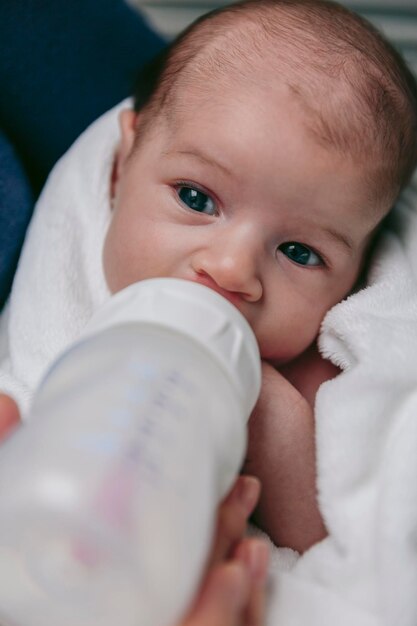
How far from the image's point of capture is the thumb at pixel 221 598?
525 mm

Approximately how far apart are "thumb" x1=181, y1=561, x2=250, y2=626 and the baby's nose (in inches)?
12.5

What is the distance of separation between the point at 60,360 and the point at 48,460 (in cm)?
13

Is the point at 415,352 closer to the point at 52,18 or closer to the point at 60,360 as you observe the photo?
the point at 60,360

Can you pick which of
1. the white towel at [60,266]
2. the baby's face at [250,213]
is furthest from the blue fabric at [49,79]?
the baby's face at [250,213]

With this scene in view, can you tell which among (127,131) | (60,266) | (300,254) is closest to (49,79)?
(127,131)

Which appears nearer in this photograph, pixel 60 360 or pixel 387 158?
pixel 60 360

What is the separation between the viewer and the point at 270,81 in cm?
85

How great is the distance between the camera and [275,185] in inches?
32.4

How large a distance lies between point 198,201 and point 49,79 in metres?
0.49

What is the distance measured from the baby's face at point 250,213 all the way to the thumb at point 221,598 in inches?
12.8

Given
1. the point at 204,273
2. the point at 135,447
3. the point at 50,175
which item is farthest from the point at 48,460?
the point at 50,175

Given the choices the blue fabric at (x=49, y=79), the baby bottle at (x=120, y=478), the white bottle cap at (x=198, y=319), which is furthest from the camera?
the blue fabric at (x=49, y=79)

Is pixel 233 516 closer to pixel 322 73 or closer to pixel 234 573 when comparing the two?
pixel 234 573

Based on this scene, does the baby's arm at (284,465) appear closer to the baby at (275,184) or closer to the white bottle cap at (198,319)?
the baby at (275,184)
